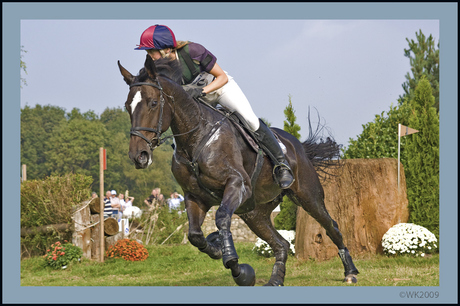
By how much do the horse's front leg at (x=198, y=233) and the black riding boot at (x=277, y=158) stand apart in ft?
3.12

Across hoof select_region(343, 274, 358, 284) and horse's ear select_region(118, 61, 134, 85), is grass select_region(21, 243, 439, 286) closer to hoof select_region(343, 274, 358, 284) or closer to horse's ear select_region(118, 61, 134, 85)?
hoof select_region(343, 274, 358, 284)

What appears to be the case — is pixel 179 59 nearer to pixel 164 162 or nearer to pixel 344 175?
pixel 344 175

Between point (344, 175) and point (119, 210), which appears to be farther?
point (119, 210)

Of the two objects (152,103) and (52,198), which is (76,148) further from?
(152,103)

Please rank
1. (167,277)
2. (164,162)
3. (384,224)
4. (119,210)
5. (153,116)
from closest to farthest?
(153,116) → (167,277) → (384,224) → (119,210) → (164,162)

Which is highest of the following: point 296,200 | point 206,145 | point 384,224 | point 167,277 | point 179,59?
point 179,59

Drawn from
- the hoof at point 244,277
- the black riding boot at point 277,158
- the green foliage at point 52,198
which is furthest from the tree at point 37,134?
the hoof at point 244,277

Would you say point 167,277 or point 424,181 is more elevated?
point 424,181

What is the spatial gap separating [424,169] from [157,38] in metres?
6.80

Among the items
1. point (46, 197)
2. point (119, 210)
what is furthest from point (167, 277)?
→ point (119, 210)

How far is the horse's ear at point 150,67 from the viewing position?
13.8 feet

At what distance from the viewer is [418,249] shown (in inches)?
338

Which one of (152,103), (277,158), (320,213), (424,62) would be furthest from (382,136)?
(424,62)

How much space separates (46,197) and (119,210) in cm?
409
